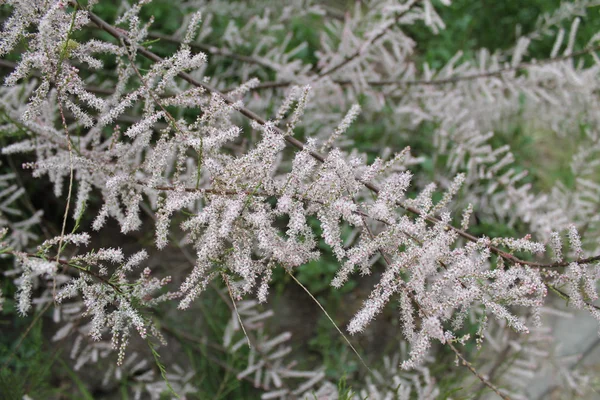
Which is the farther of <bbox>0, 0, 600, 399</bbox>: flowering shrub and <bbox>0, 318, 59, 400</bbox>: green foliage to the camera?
<bbox>0, 318, 59, 400</bbox>: green foliage

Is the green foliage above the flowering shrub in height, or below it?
below

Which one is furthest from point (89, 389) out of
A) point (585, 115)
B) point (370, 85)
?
point (585, 115)

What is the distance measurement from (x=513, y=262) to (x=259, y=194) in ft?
2.20

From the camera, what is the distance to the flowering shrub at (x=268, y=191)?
1.12m

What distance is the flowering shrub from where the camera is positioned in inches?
44.1

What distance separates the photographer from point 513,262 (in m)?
1.24

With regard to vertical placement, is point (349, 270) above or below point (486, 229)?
above

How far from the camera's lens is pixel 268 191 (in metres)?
1.14

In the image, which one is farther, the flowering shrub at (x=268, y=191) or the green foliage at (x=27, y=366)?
the green foliage at (x=27, y=366)

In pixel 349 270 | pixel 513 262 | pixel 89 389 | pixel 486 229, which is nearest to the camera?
pixel 349 270

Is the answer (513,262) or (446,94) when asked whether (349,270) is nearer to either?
(513,262)

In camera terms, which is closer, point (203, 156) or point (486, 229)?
point (203, 156)

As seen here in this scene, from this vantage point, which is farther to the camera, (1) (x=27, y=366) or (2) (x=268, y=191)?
(1) (x=27, y=366)

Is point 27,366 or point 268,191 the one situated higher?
point 268,191
